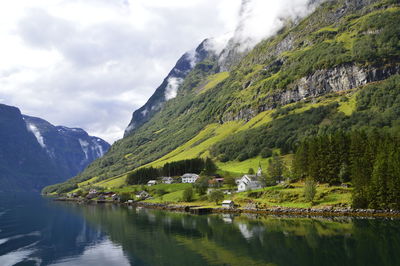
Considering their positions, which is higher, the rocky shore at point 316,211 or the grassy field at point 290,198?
the grassy field at point 290,198

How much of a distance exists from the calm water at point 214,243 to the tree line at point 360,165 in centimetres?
1251

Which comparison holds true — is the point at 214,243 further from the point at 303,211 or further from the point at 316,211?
the point at 316,211

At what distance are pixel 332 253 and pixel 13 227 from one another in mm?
109197

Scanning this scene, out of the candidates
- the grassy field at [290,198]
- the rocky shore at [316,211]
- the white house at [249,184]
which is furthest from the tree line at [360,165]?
the white house at [249,184]

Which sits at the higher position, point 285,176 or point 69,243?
point 285,176

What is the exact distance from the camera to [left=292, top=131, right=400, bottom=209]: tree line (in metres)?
97.9

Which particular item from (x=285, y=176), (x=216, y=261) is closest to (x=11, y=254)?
(x=216, y=261)

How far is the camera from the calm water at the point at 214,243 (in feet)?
209

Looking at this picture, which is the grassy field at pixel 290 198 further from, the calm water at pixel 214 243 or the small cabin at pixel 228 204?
the calm water at pixel 214 243

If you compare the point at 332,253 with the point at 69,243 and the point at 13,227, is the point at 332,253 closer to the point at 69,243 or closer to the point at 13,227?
the point at 69,243

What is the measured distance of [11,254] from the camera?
77875 millimetres

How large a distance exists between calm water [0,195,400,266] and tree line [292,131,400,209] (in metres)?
12.5

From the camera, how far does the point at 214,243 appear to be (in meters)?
78.8

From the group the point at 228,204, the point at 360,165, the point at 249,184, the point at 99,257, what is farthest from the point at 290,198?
the point at 99,257
